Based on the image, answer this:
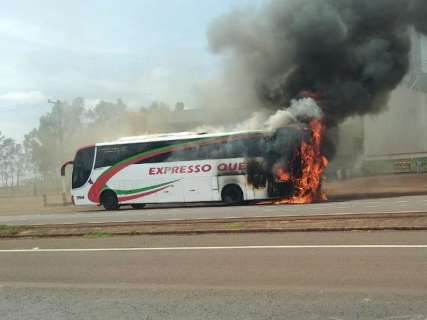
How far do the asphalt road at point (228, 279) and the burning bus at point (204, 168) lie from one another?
32.8ft

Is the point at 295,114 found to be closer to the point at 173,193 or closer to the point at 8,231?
the point at 173,193

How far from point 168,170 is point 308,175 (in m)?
5.41

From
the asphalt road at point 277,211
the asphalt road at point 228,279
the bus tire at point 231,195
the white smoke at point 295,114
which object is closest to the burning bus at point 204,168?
the bus tire at point 231,195

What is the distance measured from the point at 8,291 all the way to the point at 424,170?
3574 centimetres

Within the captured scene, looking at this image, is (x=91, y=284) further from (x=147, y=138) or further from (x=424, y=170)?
(x=424, y=170)

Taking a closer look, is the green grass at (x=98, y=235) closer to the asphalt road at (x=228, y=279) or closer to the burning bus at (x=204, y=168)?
the asphalt road at (x=228, y=279)

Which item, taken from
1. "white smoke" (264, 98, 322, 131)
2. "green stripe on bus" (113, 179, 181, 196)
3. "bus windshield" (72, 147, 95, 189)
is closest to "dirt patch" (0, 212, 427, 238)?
"green stripe on bus" (113, 179, 181, 196)

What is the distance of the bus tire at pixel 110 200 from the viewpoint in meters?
21.5

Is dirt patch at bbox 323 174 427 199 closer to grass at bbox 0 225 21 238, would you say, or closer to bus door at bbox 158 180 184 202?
bus door at bbox 158 180 184 202

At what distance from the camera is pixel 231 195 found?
19.8m

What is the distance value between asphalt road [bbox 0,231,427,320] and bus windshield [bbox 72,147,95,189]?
12.7 m

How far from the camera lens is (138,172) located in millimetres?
20953

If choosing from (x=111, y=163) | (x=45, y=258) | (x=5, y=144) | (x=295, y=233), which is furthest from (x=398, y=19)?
(x=5, y=144)

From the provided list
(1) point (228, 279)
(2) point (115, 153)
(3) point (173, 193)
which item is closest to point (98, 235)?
(1) point (228, 279)
